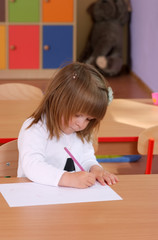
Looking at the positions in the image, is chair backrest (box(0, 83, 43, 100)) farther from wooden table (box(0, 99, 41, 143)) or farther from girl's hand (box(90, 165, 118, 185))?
girl's hand (box(90, 165, 118, 185))

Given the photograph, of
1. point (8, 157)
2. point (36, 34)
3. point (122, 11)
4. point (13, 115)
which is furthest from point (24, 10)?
point (8, 157)

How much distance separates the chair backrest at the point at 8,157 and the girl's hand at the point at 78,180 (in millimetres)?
386

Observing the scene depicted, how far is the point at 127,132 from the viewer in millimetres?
2373

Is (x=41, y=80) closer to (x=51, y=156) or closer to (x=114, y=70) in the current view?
(x=114, y=70)

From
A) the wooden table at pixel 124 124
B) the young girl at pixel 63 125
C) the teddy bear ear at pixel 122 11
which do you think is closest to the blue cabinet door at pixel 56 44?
the teddy bear ear at pixel 122 11

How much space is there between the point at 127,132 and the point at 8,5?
12.4 feet

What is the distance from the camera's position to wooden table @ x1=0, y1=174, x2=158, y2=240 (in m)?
1.26

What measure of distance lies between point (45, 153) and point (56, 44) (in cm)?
432

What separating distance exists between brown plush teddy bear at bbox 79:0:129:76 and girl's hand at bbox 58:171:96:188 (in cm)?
464

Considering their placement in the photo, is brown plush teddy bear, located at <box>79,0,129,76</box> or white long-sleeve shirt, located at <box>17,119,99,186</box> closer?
white long-sleeve shirt, located at <box>17,119,99,186</box>

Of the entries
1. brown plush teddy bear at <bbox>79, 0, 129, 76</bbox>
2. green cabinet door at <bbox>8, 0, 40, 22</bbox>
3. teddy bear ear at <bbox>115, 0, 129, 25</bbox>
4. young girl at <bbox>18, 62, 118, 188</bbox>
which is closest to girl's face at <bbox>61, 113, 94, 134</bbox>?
young girl at <bbox>18, 62, 118, 188</bbox>

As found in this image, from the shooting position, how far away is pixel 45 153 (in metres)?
1.79

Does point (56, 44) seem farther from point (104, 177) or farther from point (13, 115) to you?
point (104, 177)

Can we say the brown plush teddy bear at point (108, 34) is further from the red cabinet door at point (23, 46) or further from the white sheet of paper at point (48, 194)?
the white sheet of paper at point (48, 194)
